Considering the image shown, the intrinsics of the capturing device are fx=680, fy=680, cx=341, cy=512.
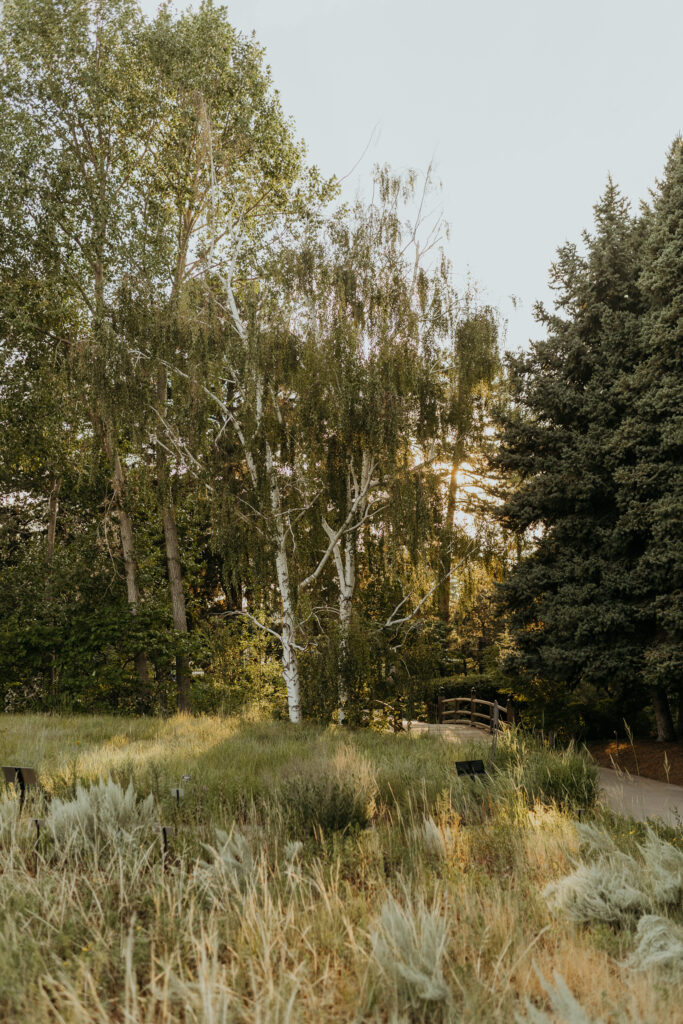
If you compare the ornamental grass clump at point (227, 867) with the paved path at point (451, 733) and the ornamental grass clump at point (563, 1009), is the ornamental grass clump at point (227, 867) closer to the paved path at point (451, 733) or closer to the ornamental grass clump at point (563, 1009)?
the ornamental grass clump at point (563, 1009)

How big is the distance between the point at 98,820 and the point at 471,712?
1647 centimetres

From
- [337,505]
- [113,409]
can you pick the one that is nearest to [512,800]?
[337,505]

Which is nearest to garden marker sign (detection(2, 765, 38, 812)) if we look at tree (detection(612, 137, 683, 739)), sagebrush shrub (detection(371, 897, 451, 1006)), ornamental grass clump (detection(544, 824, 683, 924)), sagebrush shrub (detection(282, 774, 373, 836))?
sagebrush shrub (detection(282, 774, 373, 836))

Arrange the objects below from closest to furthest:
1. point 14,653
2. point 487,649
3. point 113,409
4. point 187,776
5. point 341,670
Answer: point 187,776, point 341,670, point 113,409, point 14,653, point 487,649

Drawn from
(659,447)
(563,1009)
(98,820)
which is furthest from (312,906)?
(659,447)

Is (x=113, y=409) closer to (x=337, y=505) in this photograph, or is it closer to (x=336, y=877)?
(x=337, y=505)

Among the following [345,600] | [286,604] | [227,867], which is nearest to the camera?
[227,867]

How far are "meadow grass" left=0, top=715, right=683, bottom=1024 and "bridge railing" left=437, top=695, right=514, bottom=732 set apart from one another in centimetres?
1218

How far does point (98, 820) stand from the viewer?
4.76 metres

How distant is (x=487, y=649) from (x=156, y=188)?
17.0 metres

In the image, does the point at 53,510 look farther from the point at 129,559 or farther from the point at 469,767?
the point at 469,767

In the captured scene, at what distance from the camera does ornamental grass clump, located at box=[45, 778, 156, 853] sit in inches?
171

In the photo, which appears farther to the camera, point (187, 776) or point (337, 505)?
point (337, 505)

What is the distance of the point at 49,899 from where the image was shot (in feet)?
11.7
